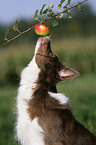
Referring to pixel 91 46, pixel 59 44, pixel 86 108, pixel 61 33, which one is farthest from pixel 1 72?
pixel 61 33

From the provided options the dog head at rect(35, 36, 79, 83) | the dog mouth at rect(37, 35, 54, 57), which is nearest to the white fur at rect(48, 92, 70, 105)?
the dog head at rect(35, 36, 79, 83)

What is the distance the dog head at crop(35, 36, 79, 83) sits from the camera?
10.3ft

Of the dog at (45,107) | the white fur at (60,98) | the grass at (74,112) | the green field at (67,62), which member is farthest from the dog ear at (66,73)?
the green field at (67,62)

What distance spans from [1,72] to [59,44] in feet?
11.2

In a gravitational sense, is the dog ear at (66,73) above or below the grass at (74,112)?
above

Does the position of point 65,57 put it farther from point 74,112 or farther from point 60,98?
point 60,98

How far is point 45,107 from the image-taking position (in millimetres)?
2994

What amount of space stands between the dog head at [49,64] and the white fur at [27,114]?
52 millimetres

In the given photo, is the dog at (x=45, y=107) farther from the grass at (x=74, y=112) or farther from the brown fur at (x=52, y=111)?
the grass at (x=74, y=112)

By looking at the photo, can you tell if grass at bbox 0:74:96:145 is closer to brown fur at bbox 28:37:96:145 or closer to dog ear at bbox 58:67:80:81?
brown fur at bbox 28:37:96:145

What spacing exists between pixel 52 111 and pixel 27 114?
0.30 metres

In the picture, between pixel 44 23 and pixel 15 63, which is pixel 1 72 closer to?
pixel 15 63

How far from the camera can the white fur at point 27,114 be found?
2.95 meters

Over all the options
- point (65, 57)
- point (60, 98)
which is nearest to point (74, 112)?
point (60, 98)
